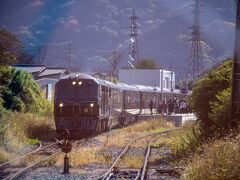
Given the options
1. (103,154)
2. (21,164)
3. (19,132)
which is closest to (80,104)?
(19,132)

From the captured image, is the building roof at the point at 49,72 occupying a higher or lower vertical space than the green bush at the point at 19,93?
higher

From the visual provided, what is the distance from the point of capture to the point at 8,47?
88.8 ft

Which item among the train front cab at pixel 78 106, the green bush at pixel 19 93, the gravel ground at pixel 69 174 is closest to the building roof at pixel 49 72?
the green bush at pixel 19 93

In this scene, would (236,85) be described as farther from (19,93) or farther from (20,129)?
(19,93)

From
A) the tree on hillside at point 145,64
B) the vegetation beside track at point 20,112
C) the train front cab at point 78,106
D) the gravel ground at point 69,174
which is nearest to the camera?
the gravel ground at point 69,174

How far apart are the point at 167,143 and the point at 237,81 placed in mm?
9360

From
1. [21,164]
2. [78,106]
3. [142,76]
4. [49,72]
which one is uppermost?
[142,76]

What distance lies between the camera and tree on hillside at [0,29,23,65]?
26453mm

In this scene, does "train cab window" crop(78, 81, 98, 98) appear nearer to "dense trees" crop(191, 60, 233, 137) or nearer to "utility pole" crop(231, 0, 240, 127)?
"dense trees" crop(191, 60, 233, 137)

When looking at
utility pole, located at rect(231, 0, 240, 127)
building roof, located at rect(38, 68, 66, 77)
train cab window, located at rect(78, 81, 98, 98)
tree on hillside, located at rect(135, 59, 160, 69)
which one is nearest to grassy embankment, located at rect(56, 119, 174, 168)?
train cab window, located at rect(78, 81, 98, 98)

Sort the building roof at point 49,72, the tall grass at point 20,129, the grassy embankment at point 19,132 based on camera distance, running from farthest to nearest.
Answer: the building roof at point 49,72, the tall grass at point 20,129, the grassy embankment at point 19,132

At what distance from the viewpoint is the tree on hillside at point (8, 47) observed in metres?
26.5

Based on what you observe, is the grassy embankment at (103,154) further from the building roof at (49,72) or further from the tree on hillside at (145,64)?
the tree on hillside at (145,64)

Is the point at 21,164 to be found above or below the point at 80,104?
below
